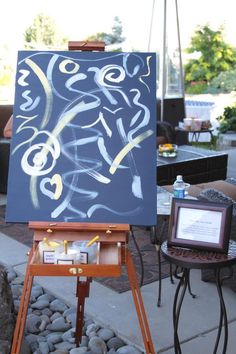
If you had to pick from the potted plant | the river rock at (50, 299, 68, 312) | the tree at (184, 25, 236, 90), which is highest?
the tree at (184, 25, 236, 90)

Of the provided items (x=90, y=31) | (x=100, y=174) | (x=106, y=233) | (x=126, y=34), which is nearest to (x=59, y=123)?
(x=100, y=174)

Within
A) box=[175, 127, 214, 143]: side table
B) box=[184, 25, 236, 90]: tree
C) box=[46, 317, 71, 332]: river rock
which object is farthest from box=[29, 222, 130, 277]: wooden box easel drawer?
box=[184, 25, 236, 90]: tree

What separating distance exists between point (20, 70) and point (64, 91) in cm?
24

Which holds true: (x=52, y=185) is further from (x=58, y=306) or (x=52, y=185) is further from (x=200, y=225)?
(x=58, y=306)

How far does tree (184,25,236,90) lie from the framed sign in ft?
74.7

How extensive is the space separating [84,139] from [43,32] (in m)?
28.1

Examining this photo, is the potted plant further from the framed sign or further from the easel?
the easel

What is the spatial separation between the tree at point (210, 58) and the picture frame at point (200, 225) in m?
23.0

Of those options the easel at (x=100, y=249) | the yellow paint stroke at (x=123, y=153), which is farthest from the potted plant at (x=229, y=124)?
the easel at (x=100, y=249)

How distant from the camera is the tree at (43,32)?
2872cm

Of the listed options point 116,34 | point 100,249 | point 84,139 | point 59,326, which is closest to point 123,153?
point 84,139

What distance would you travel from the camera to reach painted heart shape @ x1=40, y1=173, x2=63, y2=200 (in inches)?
92.6

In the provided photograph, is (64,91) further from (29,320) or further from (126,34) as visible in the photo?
(126,34)

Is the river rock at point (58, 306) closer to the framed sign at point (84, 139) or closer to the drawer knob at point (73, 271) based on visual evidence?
the framed sign at point (84, 139)
